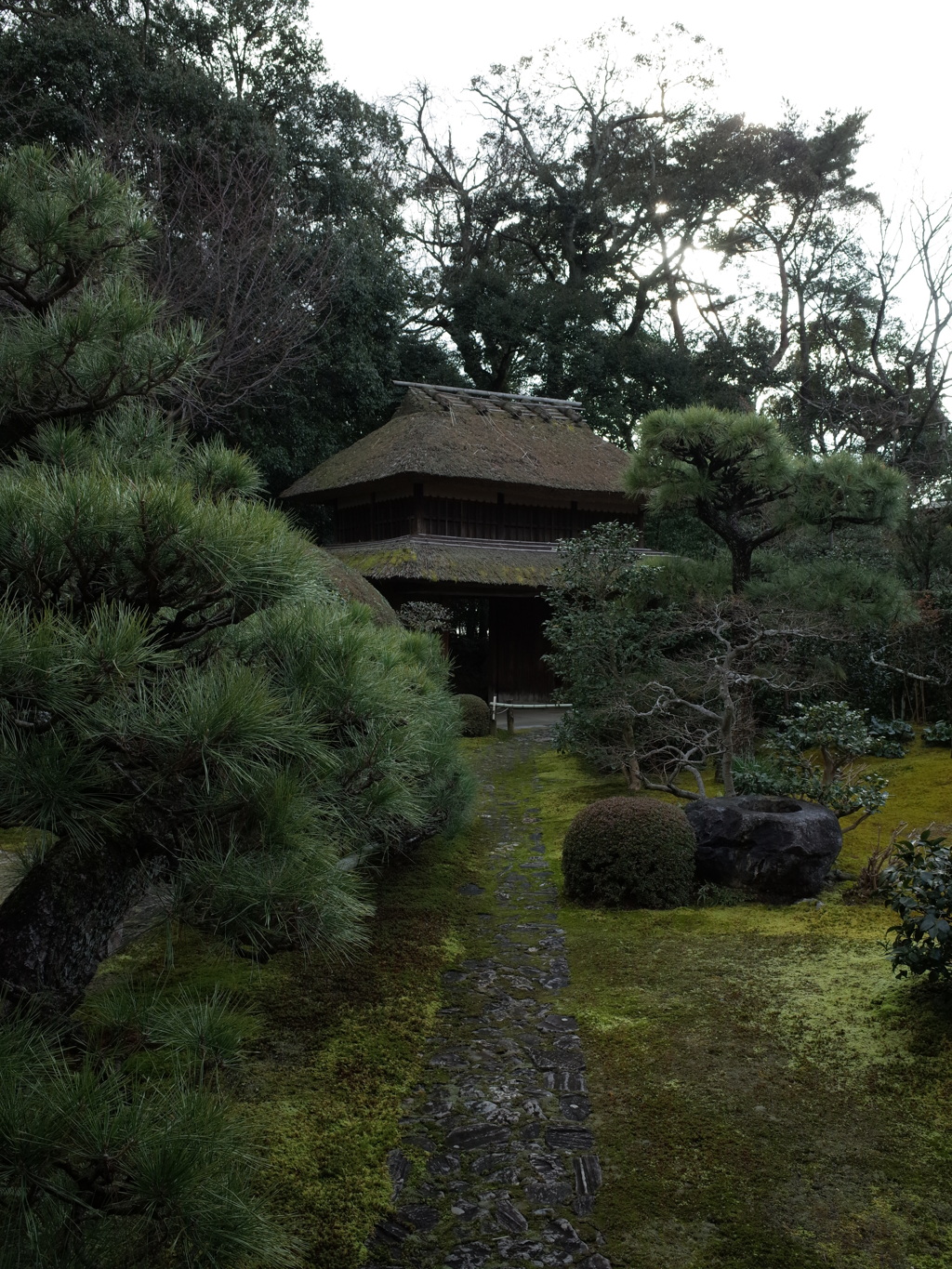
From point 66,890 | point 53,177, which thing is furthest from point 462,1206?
point 53,177

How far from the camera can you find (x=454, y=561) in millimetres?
18375

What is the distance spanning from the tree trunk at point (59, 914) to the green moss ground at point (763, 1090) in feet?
7.34

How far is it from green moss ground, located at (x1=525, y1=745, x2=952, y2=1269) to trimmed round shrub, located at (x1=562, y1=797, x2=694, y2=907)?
235 mm

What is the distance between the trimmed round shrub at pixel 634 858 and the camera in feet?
24.2

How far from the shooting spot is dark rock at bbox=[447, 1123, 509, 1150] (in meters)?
4.09

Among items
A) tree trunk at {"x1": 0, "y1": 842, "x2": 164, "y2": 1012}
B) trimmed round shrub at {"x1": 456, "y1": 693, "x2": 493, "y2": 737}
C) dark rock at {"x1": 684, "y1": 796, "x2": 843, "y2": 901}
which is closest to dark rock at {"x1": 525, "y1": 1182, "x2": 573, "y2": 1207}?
tree trunk at {"x1": 0, "y1": 842, "x2": 164, "y2": 1012}

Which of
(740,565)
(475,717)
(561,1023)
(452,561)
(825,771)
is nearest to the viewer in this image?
(561,1023)

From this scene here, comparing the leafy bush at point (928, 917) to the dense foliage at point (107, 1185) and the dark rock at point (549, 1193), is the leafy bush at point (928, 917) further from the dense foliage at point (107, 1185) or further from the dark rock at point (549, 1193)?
the dense foliage at point (107, 1185)

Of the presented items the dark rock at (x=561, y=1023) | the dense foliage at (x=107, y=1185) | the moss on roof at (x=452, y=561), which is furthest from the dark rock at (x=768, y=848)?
the moss on roof at (x=452, y=561)

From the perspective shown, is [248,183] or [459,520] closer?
[248,183]

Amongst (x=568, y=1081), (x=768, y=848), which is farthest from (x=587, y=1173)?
(x=768, y=848)

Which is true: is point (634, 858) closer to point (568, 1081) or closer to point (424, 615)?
point (568, 1081)

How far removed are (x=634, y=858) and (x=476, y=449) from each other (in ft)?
45.4

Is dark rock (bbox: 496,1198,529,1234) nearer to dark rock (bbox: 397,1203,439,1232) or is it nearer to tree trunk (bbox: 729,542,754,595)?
dark rock (bbox: 397,1203,439,1232)
